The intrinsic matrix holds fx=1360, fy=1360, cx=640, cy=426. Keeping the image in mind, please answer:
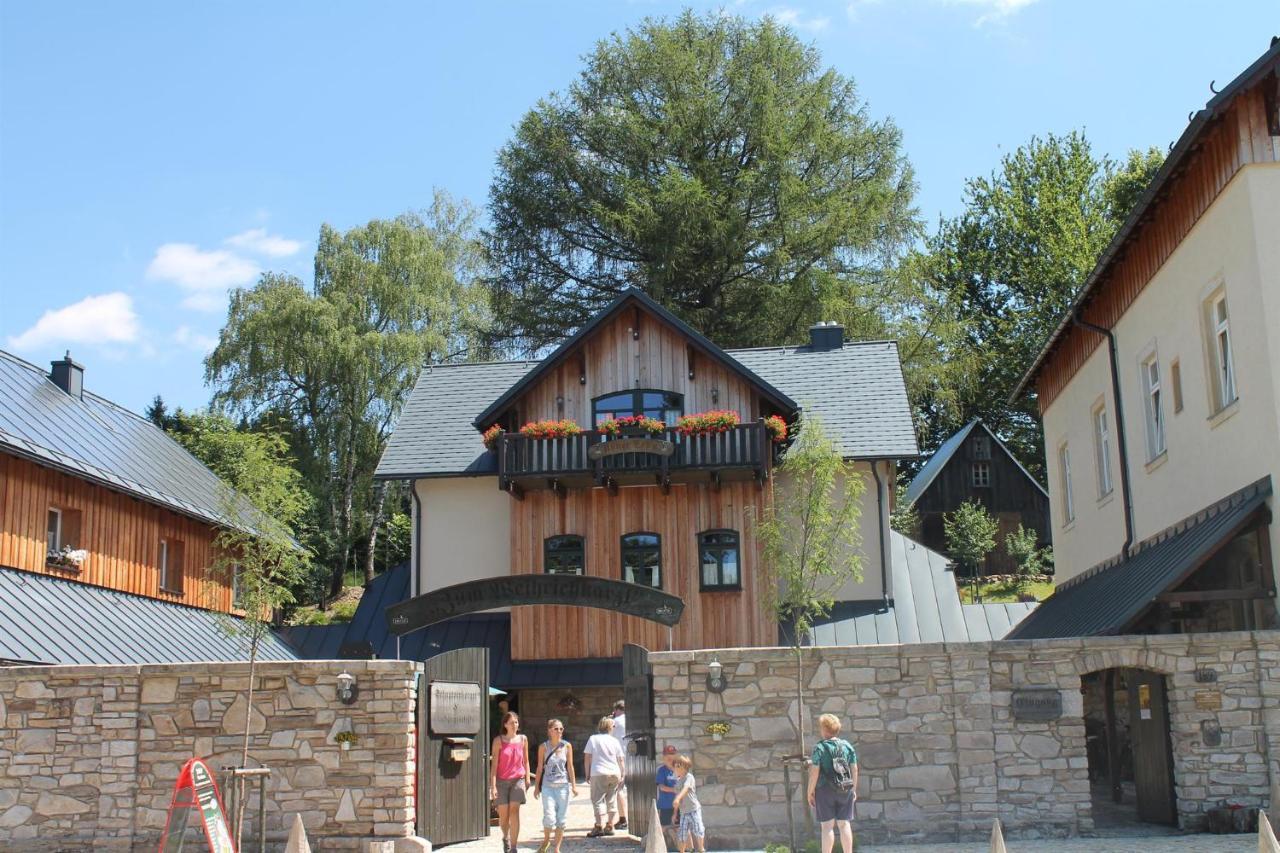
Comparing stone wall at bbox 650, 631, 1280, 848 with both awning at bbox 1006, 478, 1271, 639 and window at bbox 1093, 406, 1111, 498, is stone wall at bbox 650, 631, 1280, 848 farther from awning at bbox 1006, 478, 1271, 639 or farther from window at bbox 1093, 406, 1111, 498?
window at bbox 1093, 406, 1111, 498

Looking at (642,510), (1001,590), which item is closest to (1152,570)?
(642,510)

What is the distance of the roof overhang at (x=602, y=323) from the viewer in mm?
26703

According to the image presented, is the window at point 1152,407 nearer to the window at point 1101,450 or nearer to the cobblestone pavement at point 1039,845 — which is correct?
the window at point 1101,450

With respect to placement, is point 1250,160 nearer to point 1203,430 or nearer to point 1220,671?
point 1203,430

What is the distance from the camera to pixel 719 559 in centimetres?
2625

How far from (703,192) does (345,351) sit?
12.1m

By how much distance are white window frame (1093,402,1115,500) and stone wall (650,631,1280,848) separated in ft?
28.8

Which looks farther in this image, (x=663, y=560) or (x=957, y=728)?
(x=663, y=560)

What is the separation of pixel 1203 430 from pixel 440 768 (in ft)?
34.1

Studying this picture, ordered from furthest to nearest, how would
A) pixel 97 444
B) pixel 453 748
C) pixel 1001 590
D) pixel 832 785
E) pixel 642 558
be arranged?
pixel 1001 590 → pixel 642 558 → pixel 97 444 → pixel 453 748 → pixel 832 785

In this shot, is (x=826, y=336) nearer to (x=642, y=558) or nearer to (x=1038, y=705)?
(x=642, y=558)

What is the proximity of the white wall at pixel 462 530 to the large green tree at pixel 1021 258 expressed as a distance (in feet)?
67.8

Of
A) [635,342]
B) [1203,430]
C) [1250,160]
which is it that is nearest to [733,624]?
[635,342]

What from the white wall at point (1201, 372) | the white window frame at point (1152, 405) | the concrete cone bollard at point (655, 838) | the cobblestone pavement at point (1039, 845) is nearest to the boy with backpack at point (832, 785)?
the concrete cone bollard at point (655, 838)
